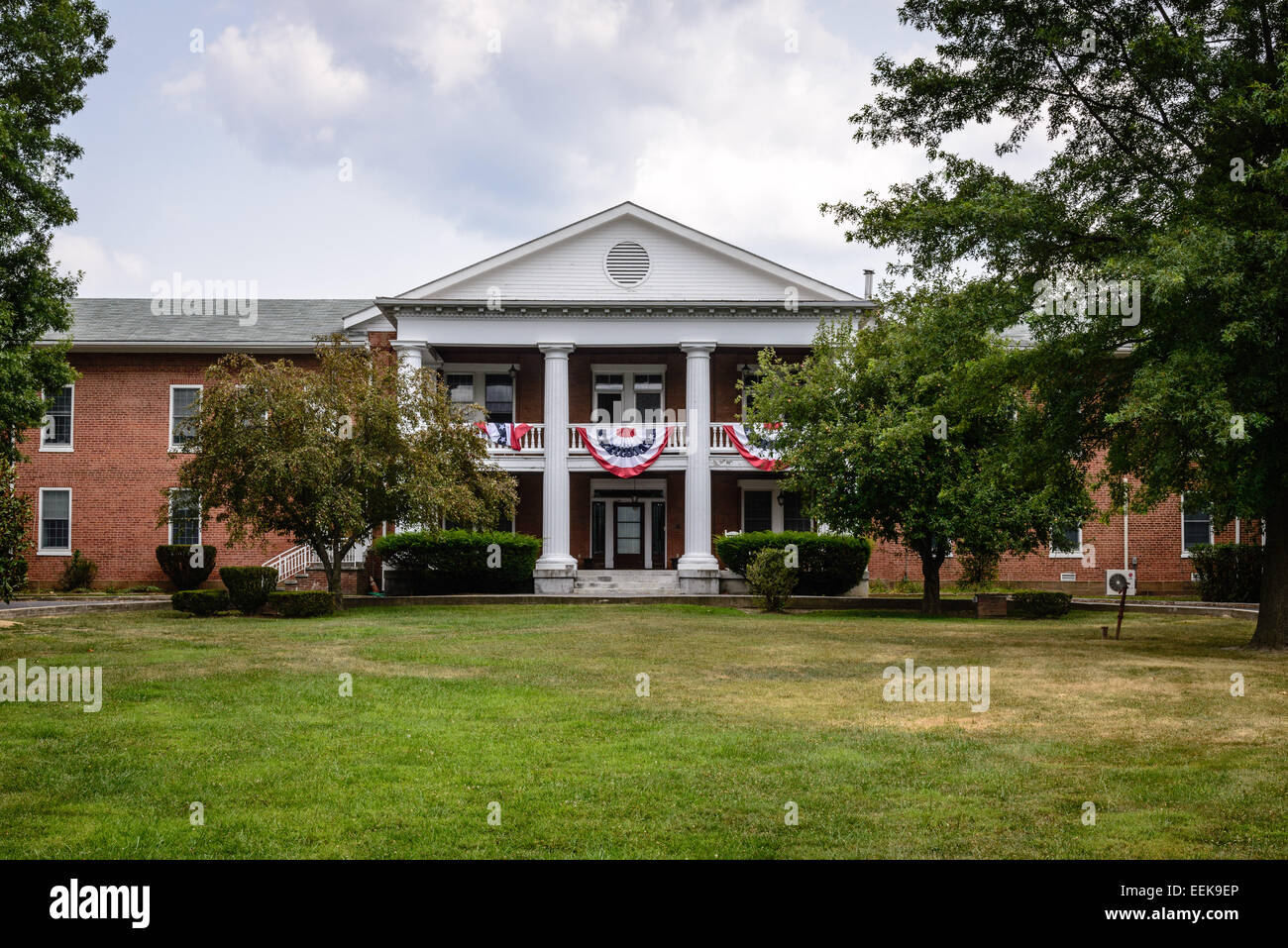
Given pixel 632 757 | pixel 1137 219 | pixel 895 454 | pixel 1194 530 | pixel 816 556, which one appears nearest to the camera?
pixel 632 757

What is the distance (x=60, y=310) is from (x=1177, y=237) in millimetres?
17762

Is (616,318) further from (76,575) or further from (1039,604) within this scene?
(76,575)

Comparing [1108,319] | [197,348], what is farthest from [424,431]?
[1108,319]

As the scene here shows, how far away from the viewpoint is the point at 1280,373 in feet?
45.2

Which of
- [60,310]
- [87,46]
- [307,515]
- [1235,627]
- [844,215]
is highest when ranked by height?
[87,46]

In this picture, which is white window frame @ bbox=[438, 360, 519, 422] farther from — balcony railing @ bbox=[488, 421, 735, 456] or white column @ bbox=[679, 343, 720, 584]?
white column @ bbox=[679, 343, 720, 584]

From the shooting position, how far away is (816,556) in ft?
98.1

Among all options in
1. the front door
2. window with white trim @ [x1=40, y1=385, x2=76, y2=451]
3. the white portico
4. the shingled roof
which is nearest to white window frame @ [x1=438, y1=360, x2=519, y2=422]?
the white portico

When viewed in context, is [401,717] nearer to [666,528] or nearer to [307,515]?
[307,515]

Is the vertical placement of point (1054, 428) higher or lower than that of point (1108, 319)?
lower

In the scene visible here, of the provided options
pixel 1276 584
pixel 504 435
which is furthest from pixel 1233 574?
pixel 504 435

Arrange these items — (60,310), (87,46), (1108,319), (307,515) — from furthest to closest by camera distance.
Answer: (307,515) → (87,46) → (60,310) → (1108,319)

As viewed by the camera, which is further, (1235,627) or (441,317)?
(441,317)

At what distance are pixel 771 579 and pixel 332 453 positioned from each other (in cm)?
1059
